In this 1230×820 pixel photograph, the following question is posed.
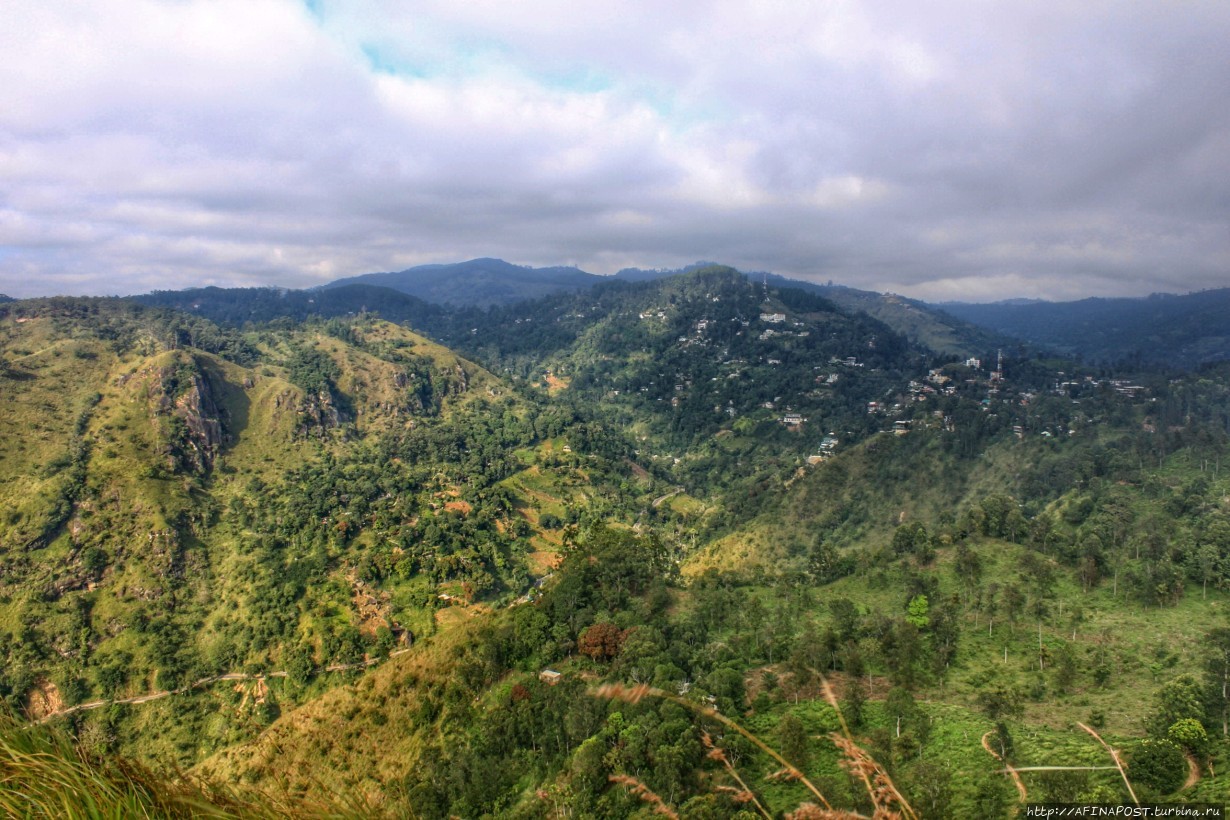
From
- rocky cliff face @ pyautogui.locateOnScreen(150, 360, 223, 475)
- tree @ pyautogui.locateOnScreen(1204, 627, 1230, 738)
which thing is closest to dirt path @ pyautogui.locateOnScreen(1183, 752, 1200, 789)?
tree @ pyautogui.locateOnScreen(1204, 627, 1230, 738)

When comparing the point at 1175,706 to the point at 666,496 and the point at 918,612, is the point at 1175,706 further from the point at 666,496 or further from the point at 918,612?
the point at 666,496

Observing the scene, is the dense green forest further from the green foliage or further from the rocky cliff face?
the rocky cliff face

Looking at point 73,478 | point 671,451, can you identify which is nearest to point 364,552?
point 73,478

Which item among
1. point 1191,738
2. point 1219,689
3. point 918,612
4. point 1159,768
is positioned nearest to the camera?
point 1159,768

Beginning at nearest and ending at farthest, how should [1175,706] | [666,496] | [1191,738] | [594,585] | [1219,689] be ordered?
1. [1191,738]
2. [1175,706]
3. [1219,689]
4. [594,585]
5. [666,496]

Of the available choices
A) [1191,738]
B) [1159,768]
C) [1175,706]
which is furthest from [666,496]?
[1159,768]

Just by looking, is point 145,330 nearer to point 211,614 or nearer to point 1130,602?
point 211,614

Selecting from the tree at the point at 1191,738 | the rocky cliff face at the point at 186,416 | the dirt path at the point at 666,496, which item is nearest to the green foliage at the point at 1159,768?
the tree at the point at 1191,738
